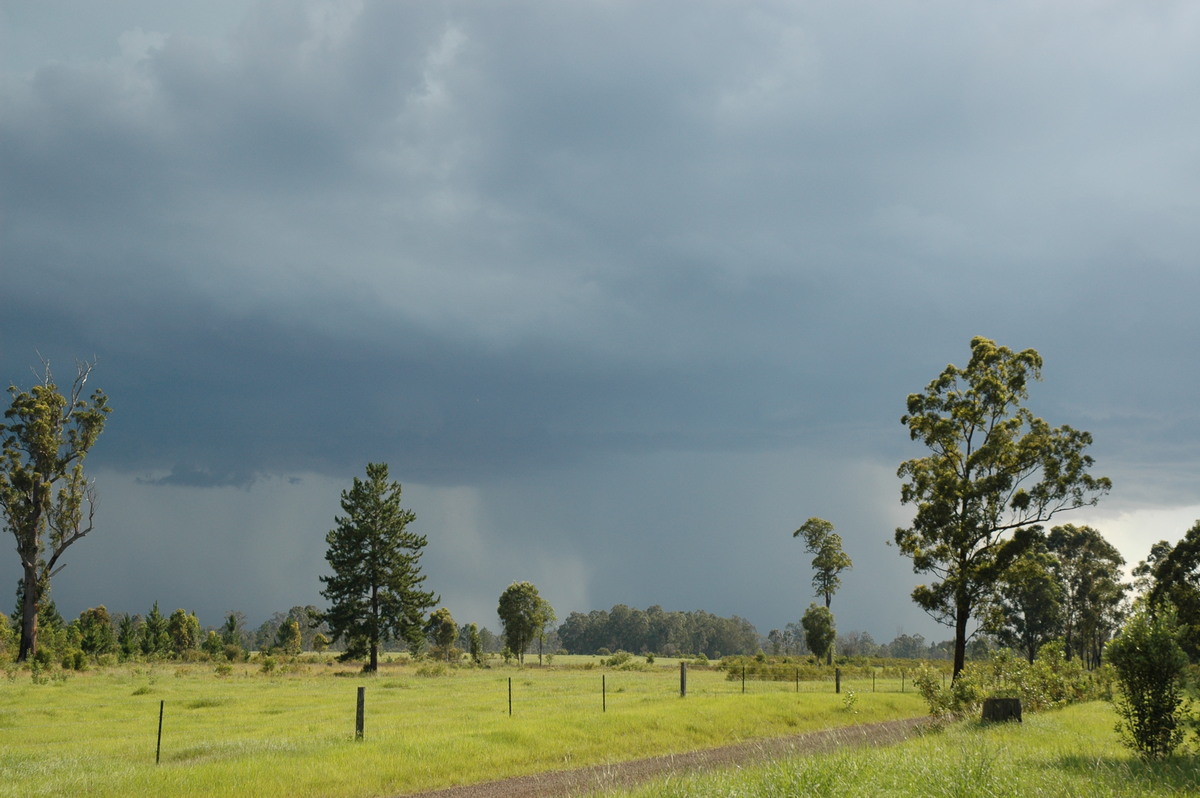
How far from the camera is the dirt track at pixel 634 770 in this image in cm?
1538

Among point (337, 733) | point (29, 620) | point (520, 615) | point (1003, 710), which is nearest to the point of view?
point (337, 733)

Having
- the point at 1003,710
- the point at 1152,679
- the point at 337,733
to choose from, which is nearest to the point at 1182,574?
the point at 1003,710

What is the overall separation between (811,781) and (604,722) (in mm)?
14317

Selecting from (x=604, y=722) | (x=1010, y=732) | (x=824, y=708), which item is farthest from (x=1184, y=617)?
(x=604, y=722)

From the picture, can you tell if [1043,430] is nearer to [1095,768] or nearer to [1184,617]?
[1184,617]

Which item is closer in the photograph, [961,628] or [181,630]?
[961,628]

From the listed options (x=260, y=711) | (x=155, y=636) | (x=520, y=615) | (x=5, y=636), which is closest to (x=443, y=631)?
(x=520, y=615)

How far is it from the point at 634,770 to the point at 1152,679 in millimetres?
10776

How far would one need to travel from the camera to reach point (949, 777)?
10.8 meters

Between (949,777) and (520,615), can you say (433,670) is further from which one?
(949,777)

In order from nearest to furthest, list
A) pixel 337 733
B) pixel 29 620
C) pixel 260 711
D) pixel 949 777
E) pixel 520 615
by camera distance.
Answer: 1. pixel 949 777
2. pixel 337 733
3. pixel 260 711
4. pixel 29 620
5. pixel 520 615

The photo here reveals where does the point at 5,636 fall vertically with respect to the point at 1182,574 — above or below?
below

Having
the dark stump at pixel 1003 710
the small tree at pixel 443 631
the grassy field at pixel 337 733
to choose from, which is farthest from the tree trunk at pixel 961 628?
the small tree at pixel 443 631

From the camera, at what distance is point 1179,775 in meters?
12.0
